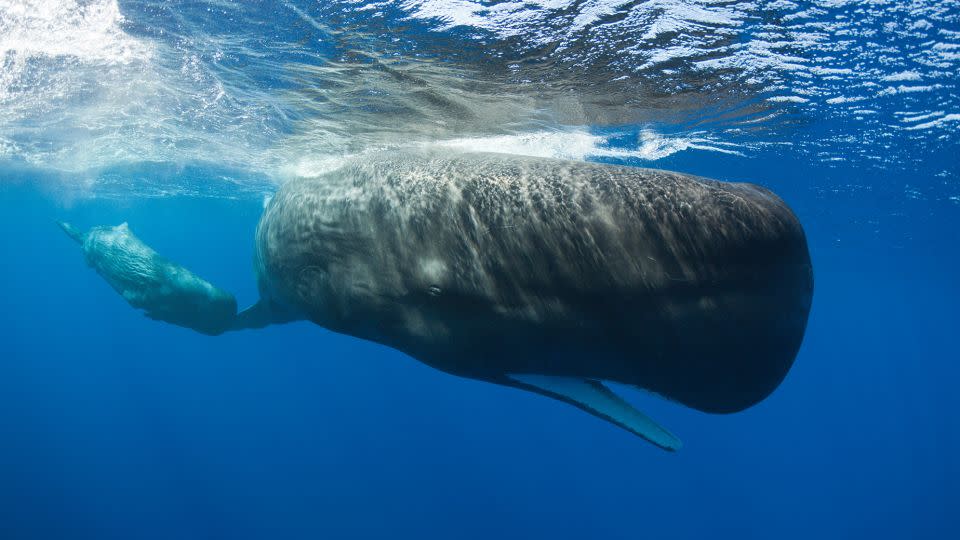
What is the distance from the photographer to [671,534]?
61.1 meters

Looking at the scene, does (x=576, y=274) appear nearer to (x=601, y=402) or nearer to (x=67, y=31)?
(x=601, y=402)

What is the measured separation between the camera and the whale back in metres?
2.02

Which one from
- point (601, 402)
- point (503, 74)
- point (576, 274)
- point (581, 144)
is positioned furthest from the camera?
point (581, 144)

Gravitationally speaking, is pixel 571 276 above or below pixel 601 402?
above

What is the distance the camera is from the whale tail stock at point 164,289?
780cm

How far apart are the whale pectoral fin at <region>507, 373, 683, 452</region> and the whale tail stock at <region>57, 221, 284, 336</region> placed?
18.5 ft

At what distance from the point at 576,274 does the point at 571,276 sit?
0.03m

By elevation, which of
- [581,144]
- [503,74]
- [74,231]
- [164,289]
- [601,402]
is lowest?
[74,231]

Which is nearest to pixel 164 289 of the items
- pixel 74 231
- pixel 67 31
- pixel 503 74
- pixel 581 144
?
pixel 74 231

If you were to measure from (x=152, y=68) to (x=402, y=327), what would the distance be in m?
10.9

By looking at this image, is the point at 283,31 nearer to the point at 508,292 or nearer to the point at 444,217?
the point at 444,217

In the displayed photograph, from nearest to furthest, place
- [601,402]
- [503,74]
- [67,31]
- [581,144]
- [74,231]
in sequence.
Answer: [601,402], [67,31], [74,231], [503,74], [581,144]

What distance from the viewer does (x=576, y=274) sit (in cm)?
235

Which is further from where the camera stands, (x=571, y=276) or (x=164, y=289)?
(x=164, y=289)
